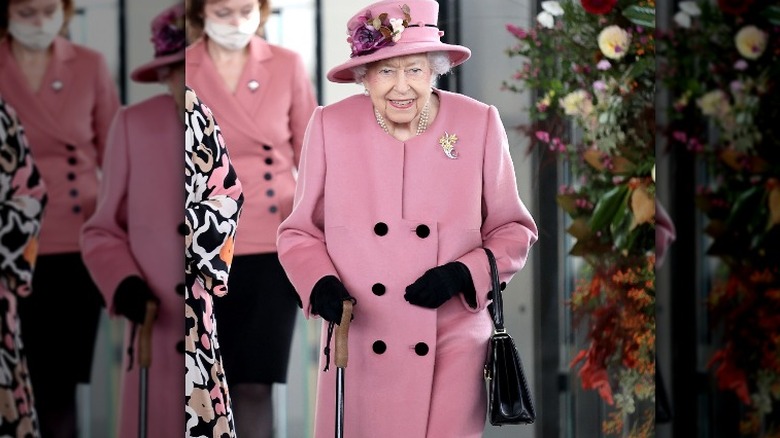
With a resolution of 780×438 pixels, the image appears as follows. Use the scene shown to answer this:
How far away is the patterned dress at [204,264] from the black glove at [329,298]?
32cm

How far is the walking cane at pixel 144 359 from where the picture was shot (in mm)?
4543

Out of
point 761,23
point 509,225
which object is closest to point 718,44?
point 761,23

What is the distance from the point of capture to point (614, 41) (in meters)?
5.22

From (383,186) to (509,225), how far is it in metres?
0.48

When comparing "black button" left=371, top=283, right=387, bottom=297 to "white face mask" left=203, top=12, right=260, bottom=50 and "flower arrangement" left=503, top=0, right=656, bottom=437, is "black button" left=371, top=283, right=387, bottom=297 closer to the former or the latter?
"flower arrangement" left=503, top=0, right=656, bottom=437

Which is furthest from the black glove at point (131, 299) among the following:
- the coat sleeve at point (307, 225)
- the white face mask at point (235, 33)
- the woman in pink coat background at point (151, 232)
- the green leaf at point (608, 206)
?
the green leaf at point (608, 206)

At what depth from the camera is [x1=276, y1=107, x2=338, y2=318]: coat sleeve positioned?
466cm

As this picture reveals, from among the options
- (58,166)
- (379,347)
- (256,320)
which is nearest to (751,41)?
(379,347)

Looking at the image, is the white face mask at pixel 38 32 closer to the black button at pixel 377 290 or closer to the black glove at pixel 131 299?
the black glove at pixel 131 299

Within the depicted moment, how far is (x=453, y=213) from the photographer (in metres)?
4.75

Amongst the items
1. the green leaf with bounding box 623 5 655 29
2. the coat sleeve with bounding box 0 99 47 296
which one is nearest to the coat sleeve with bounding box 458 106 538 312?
the green leaf with bounding box 623 5 655 29

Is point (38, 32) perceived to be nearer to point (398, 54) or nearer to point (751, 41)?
point (398, 54)

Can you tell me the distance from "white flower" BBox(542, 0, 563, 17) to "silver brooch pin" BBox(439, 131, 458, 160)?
A: 0.69 meters

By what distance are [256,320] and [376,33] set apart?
1099mm
